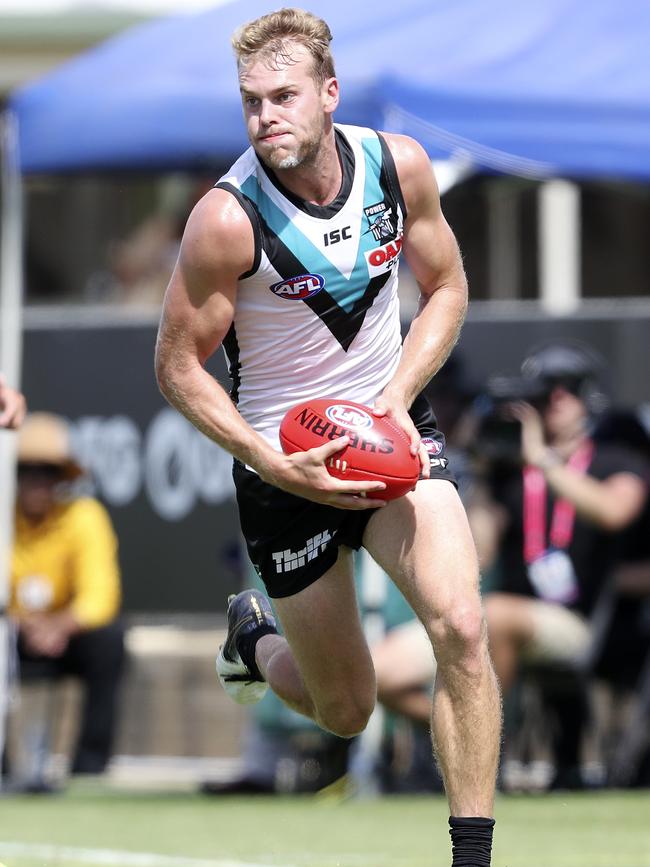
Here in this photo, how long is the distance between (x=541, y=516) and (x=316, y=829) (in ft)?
6.82

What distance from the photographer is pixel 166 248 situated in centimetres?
1353

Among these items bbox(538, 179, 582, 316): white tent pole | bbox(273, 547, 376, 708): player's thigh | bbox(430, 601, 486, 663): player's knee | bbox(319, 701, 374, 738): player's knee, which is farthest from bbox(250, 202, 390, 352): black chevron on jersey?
bbox(538, 179, 582, 316): white tent pole

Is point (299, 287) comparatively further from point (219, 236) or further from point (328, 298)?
point (219, 236)

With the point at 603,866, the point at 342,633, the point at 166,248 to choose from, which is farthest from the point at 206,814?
the point at 166,248

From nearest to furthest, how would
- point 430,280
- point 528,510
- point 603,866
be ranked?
point 430,280 → point 603,866 → point 528,510

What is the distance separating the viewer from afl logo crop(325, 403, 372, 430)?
5.13 m

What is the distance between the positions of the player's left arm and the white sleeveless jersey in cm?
5

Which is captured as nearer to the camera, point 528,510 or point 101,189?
point 528,510

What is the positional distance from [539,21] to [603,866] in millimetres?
4172

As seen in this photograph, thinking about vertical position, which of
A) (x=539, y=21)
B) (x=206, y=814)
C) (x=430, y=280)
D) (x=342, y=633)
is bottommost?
(x=206, y=814)

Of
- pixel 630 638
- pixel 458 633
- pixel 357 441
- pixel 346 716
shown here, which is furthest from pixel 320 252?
pixel 630 638

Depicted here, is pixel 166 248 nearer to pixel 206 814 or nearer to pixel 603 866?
pixel 206 814

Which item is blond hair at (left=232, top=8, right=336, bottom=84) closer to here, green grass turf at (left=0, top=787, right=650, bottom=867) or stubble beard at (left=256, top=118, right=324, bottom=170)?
stubble beard at (left=256, top=118, right=324, bottom=170)

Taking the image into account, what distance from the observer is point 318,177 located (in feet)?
17.6
